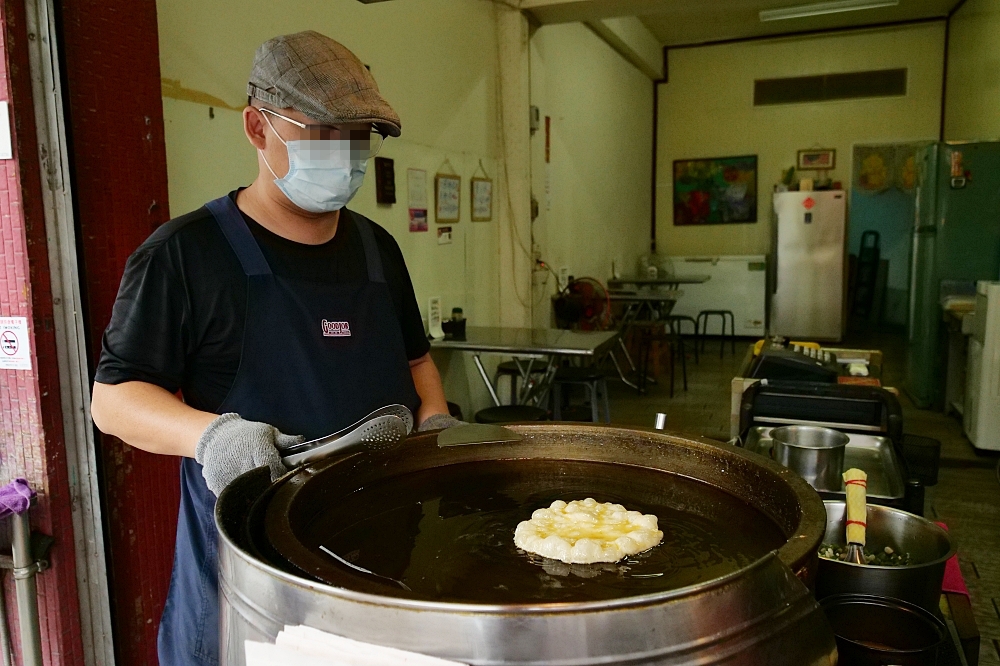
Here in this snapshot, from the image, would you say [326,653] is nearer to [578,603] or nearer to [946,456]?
[578,603]

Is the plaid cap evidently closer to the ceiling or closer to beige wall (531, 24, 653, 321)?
beige wall (531, 24, 653, 321)

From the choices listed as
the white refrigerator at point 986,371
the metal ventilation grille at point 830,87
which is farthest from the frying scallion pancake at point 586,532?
the metal ventilation grille at point 830,87

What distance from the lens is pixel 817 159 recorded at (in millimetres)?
9805

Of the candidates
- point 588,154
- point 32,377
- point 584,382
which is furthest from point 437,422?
point 588,154

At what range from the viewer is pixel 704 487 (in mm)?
1348

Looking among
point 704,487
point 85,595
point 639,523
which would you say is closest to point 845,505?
point 704,487

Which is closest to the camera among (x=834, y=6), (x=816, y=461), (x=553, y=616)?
(x=553, y=616)

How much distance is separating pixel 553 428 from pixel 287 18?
2525 mm

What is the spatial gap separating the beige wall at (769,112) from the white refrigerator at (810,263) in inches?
29.2

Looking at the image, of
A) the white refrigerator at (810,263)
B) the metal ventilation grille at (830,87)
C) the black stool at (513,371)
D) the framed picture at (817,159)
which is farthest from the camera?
the framed picture at (817,159)

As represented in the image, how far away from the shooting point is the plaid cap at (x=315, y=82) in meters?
1.42

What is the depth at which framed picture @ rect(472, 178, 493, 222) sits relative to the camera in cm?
520

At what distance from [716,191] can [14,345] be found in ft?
31.3

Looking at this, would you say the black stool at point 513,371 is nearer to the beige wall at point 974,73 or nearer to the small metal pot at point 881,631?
the small metal pot at point 881,631
